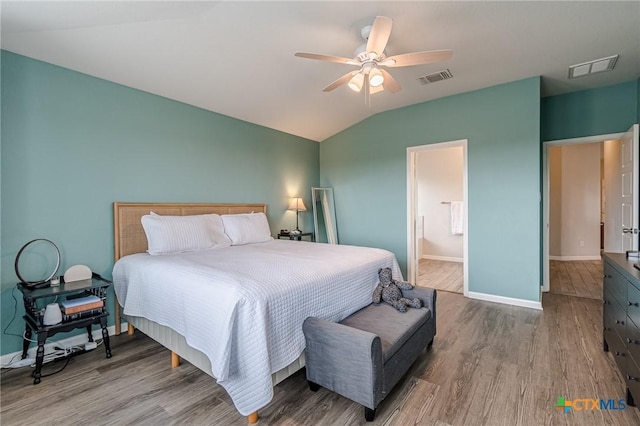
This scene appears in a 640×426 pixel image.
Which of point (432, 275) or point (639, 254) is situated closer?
point (639, 254)

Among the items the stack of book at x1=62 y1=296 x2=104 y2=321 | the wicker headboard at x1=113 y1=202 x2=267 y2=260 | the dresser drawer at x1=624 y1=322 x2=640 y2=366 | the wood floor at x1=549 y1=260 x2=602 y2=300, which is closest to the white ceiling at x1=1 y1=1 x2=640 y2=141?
the wicker headboard at x1=113 y1=202 x2=267 y2=260

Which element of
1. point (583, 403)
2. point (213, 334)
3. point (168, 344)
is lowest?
point (583, 403)

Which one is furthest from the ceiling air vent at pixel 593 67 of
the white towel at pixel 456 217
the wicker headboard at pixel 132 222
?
the wicker headboard at pixel 132 222

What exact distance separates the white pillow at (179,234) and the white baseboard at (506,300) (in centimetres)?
324

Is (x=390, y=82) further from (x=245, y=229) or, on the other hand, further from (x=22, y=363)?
(x=22, y=363)

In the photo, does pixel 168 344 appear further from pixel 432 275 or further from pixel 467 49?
pixel 432 275

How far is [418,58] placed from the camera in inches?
85.0

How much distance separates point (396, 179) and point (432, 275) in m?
1.89

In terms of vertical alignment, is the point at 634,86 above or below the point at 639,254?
above

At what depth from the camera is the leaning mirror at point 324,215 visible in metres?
5.21

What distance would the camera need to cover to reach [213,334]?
163 centimetres

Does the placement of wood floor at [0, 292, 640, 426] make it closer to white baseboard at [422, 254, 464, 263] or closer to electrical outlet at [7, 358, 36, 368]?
electrical outlet at [7, 358, 36, 368]

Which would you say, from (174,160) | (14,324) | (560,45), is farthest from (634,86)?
(14,324)

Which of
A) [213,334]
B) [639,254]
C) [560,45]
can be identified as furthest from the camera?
[560,45]
